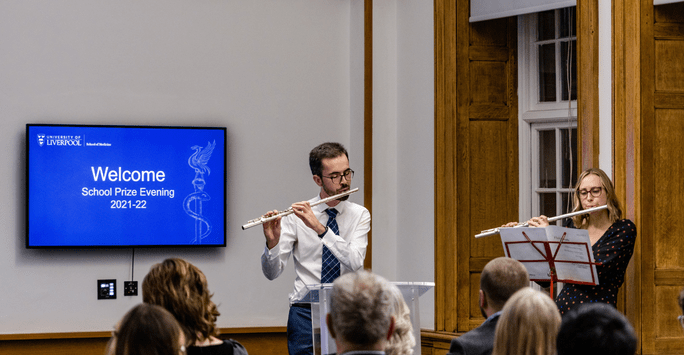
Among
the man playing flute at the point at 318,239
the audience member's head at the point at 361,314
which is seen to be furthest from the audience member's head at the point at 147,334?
the man playing flute at the point at 318,239

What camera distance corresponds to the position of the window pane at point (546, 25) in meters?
5.38

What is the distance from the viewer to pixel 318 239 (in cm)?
343

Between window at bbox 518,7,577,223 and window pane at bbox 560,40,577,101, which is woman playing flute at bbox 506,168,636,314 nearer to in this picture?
window at bbox 518,7,577,223

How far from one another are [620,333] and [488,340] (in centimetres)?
68

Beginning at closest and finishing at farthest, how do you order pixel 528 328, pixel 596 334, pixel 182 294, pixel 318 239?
pixel 596 334 < pixel 528 328 < pixel 182 294 < pixel 318 239

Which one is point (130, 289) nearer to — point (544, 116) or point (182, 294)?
point (544, 116)

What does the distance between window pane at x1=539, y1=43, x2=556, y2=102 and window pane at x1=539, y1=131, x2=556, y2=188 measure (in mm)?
253

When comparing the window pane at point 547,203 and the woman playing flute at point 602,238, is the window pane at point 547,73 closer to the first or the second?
the window pane at point 547,203

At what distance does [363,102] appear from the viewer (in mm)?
5656

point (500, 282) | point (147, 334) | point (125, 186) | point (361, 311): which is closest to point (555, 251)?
point (500, 282)

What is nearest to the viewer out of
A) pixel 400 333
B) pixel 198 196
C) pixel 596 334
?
pixel 596 334

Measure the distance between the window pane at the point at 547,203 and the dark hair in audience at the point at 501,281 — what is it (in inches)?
128

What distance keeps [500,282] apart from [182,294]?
897 millimetres

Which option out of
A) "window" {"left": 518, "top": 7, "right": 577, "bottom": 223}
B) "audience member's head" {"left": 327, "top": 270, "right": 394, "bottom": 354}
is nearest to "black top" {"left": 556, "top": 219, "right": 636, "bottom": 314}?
"window" {"left": 518, "top": 7, "right": 577, "bottom": 223}
